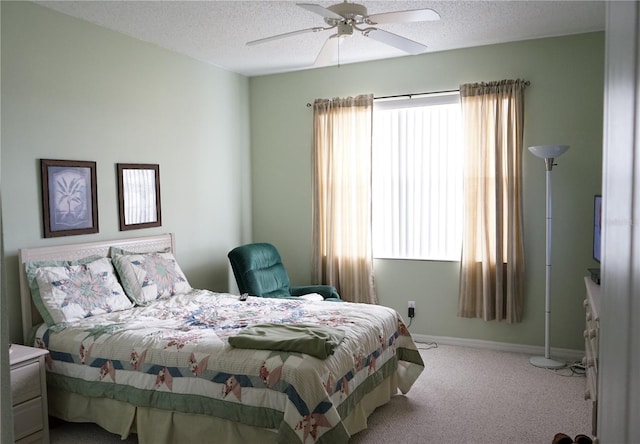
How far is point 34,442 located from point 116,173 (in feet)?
6.78

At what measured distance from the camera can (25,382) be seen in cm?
286

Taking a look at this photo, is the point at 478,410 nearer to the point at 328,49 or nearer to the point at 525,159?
the point at 525,159

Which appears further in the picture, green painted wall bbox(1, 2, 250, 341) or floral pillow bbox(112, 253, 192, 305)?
floral pillow bbox(112, 253, 192, 305)

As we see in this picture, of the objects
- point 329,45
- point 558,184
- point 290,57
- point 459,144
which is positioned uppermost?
point 290,57

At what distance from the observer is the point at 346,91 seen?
17.6 ft

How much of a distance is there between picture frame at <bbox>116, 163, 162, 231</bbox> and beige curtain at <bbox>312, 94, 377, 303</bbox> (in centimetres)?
170

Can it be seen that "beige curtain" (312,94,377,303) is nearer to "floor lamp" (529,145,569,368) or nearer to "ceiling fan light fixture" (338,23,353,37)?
"floor lamp" (529,145,569,368)

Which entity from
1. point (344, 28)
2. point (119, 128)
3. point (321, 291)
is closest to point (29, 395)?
Answer: point (119, 128)

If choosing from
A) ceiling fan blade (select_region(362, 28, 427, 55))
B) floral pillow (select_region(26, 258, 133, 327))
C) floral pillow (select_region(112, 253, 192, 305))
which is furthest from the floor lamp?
floral pillow (select_region(26, 258, 133, 327))

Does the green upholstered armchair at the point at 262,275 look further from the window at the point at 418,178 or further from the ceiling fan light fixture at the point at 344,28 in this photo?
the ceiling fan light fixture at the point at 344,28

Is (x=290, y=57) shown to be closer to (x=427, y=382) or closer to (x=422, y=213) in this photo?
(x=422, y=213)

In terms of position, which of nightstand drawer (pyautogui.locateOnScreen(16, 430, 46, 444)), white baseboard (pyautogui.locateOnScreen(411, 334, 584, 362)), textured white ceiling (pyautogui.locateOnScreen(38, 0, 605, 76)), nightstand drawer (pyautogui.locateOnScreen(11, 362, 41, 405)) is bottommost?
white baseboard (pyautogui.locateOnScreen(411, 334, 584, 362))

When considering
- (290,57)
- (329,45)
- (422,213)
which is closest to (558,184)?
(422,213)

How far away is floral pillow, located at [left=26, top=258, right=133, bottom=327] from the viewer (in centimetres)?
328
